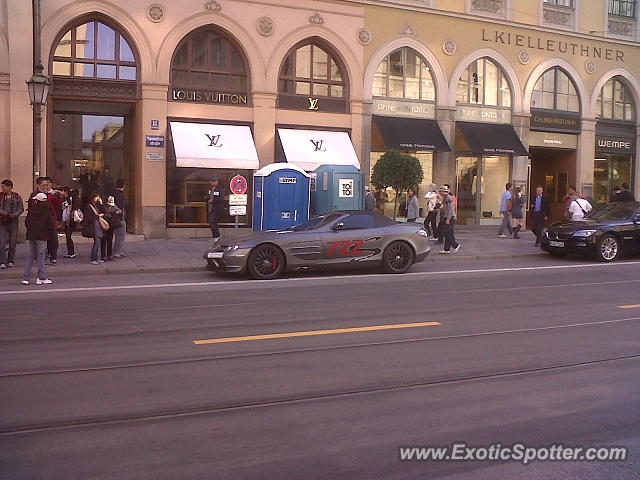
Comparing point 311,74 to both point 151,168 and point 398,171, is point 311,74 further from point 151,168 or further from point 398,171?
point 151,168

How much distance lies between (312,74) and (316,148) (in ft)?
8.81

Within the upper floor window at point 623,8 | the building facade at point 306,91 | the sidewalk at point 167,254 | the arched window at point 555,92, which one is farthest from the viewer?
the upper floor window at point 623,8

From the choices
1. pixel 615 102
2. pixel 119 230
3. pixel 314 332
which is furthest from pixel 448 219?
pixel 615 102

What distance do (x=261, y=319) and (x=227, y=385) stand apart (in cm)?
321

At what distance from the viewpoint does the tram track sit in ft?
17.0

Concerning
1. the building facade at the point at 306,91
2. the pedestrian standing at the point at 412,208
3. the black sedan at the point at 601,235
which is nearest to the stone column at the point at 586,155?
the building facade at the point at 306,91

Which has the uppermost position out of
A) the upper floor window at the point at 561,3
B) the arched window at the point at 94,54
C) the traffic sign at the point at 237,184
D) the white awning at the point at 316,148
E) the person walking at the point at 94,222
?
the upper floor window at the point at 561,3

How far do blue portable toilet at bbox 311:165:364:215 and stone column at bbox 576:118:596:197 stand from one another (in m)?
13.2

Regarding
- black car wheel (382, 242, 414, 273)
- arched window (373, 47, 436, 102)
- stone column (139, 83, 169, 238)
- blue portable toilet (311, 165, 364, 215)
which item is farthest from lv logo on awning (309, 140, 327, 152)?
black car wheel (382, 242, 414, 273)

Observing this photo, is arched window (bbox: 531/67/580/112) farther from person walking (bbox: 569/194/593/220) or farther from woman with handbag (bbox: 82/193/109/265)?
woman with handbag (bbox: 82/193/109/265)

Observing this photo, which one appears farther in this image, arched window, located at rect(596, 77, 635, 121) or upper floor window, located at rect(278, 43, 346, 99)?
arched window, located at rect(596, 77, 635, 121)

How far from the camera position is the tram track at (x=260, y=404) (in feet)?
17.0

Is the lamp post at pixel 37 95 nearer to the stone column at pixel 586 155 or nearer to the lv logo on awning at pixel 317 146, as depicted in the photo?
the lv logo on awning at pixel 317 146

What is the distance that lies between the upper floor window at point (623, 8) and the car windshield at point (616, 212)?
14167 mm
